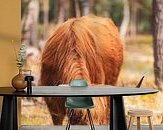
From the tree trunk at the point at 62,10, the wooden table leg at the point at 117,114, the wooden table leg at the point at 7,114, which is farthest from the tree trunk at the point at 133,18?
the wooden table leg at the point at 7,114

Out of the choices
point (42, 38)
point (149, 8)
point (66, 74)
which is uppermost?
point (149, 8)

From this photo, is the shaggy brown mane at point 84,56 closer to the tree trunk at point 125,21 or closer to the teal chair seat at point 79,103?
the tree trunk at point 125,21

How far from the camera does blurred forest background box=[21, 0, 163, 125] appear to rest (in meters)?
5.43

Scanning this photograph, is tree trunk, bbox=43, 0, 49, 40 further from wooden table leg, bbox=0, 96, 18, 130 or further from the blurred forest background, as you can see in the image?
wooden table leg, bbox=0, 96, 18, 130

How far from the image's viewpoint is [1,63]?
17.2 feet

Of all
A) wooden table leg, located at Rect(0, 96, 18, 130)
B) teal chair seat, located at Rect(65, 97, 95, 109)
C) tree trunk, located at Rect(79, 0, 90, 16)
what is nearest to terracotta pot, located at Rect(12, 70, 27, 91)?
wooden table leg, located at Rect(0, 96, 18, 130)

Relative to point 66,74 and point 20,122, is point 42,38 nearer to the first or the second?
point 66,74

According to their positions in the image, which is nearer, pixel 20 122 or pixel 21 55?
pixel 21 55

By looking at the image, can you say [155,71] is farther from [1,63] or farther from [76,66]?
[1,63]

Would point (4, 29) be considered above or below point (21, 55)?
above

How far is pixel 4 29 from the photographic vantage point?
528 centimetres

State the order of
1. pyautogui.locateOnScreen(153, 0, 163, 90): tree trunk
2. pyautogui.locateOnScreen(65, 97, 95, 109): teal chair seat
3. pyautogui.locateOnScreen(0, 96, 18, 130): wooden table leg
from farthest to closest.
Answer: pyautogui.locateOnScreen(153, 0, 163, 90): tree trunk, pyautogui.locateOnScreen(65, 97, 95, 109): teal chair seat, pyautogui.locateOnScreen(0, 96, 18, 130): wooden table leg

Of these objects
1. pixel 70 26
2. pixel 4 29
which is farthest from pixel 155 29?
pixel 4 29

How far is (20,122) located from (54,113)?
0.46 metres
